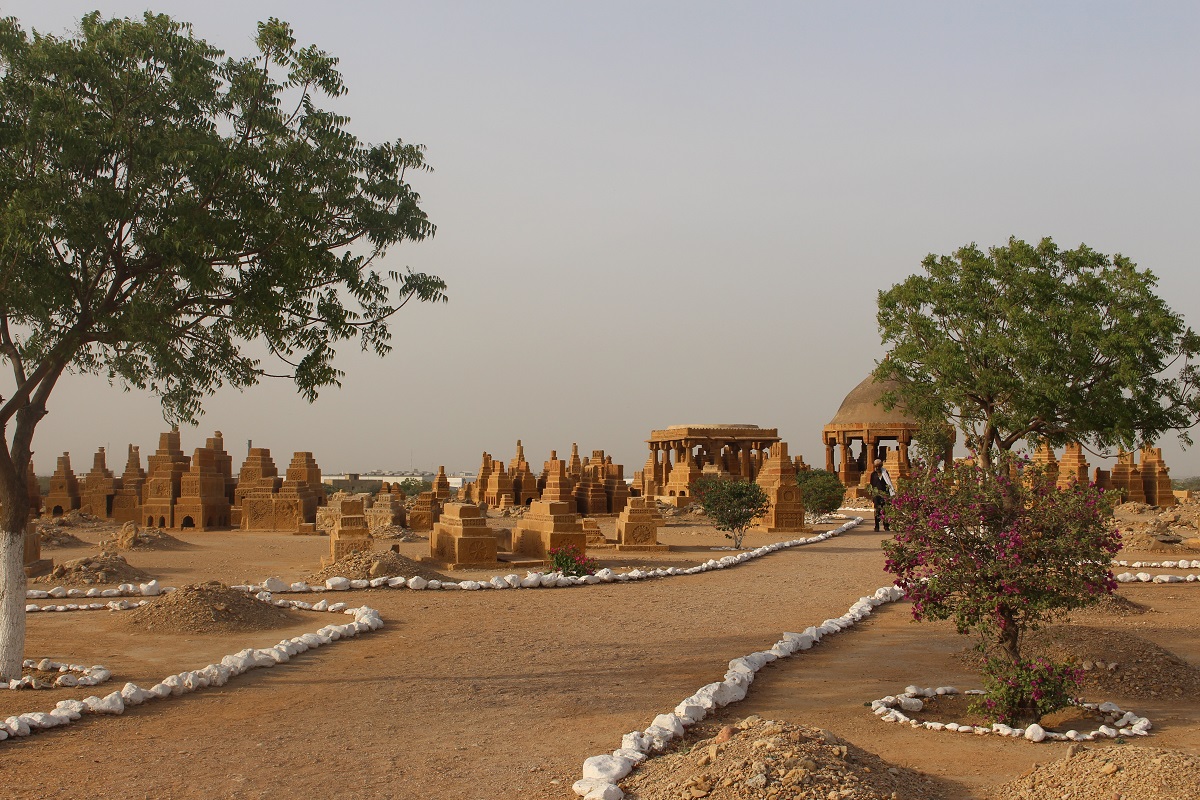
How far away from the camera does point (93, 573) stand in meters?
15.1

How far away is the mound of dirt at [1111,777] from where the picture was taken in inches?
189

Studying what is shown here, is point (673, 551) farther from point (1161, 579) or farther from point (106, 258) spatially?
point (106, 258)

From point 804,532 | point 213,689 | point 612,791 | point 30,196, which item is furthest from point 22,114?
point 804,532

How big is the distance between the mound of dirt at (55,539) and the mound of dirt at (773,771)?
68.9 feet

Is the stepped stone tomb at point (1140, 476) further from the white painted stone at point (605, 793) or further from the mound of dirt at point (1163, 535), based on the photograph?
the white painted stone at point (605, 793)

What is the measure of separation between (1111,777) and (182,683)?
21.8 ft

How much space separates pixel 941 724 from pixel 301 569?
13.1 meters

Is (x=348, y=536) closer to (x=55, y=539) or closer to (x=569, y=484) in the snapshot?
(x=55, y=539)

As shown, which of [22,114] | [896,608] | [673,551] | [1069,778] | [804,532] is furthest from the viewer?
[804,532]

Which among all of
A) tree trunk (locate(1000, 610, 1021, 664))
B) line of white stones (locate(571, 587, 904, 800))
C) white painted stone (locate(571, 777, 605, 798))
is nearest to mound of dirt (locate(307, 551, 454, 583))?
line of white stones (locate(571, 587, 904, 800))

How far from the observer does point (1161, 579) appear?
15516 millimetres

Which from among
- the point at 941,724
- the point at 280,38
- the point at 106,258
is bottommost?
the point at 941,724

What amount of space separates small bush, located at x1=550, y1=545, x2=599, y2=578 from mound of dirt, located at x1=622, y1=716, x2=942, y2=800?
993cm

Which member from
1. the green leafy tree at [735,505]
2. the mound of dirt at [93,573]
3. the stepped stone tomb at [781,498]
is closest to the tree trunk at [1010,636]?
the mound of dirt at [93,573]
